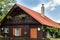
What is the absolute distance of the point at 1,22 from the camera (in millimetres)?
41750

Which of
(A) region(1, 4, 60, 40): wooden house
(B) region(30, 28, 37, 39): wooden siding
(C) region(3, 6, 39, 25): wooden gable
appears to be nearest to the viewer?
(A) region(1, 4, 60, 40): wooden house

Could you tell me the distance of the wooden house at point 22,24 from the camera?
38.2 meters

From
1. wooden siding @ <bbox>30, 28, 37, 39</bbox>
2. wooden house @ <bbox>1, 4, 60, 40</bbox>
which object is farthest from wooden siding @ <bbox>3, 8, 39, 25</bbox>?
wooden siding @ <bbox>30, 28, 37, 39</bbox>

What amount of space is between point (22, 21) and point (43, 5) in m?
8.86

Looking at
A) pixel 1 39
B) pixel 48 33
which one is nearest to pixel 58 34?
pixel 48 33

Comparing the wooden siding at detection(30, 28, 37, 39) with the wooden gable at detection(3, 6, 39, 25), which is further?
the wooden gable at detection(3, 6, 39, 25)

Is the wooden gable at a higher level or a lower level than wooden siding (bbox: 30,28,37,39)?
higher

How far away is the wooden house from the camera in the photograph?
38219 millimetres

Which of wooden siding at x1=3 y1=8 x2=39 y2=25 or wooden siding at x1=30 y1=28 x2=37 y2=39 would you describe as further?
wooden siding at x1=3 y1=8 x2=39 y2=25

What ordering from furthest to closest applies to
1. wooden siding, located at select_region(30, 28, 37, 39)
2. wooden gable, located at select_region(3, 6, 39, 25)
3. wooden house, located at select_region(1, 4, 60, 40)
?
1. wooden gable, located at select_region(3, 6, 39, 25)
2. wooden siding, located at select_region(30, 28, 37, 39)
3. wooden house, located at select_region(1, 4, 60, 40)

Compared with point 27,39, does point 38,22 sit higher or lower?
higher

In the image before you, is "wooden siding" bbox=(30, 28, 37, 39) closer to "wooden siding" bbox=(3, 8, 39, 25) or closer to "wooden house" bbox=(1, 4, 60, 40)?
"wooden house" bbox=(1, 4, 60, 40)

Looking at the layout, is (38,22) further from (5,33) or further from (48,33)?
(5,33)

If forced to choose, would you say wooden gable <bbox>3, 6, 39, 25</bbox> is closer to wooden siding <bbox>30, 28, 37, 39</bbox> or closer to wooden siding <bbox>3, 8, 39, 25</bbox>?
wooden siding <bbox>3, 8, 39, 25</bbox>
